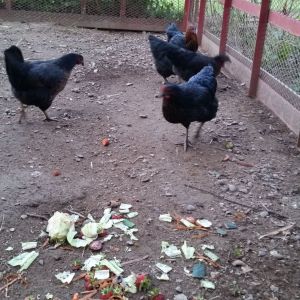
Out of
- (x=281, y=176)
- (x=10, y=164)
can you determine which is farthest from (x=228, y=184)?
(x=10, y=164)

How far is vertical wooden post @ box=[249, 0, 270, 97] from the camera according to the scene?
20.4ft

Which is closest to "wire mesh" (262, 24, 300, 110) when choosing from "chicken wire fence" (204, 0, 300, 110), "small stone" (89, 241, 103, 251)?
"chicken wire fence" (204, 0, 300, 110)

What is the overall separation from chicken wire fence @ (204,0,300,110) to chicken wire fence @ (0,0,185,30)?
363 centimetres

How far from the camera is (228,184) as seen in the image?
14.1ft

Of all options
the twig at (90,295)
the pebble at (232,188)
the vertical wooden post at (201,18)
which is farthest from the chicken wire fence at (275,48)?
the twig at (90,295)

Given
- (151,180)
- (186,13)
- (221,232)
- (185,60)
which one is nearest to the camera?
(221,232)

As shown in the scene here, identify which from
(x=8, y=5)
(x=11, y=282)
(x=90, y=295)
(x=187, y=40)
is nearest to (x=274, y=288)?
(x=90, y=295)

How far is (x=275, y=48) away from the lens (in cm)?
613

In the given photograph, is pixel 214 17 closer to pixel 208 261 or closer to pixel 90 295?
pixel 208 261

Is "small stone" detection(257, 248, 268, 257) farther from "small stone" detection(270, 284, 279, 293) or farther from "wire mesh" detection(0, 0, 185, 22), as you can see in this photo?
"wire mesh" detection(0, 0, 185, 22)

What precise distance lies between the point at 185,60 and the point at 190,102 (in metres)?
1.65

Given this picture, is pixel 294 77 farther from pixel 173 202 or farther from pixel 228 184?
pixel 173 202

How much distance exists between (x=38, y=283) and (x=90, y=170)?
1.67 meters

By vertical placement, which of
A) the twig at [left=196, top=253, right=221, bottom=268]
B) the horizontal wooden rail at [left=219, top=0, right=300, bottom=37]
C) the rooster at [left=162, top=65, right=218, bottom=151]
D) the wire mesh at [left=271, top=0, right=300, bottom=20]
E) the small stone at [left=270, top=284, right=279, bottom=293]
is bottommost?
the twig at [left=196, top=253, right=221, bottom=268]
